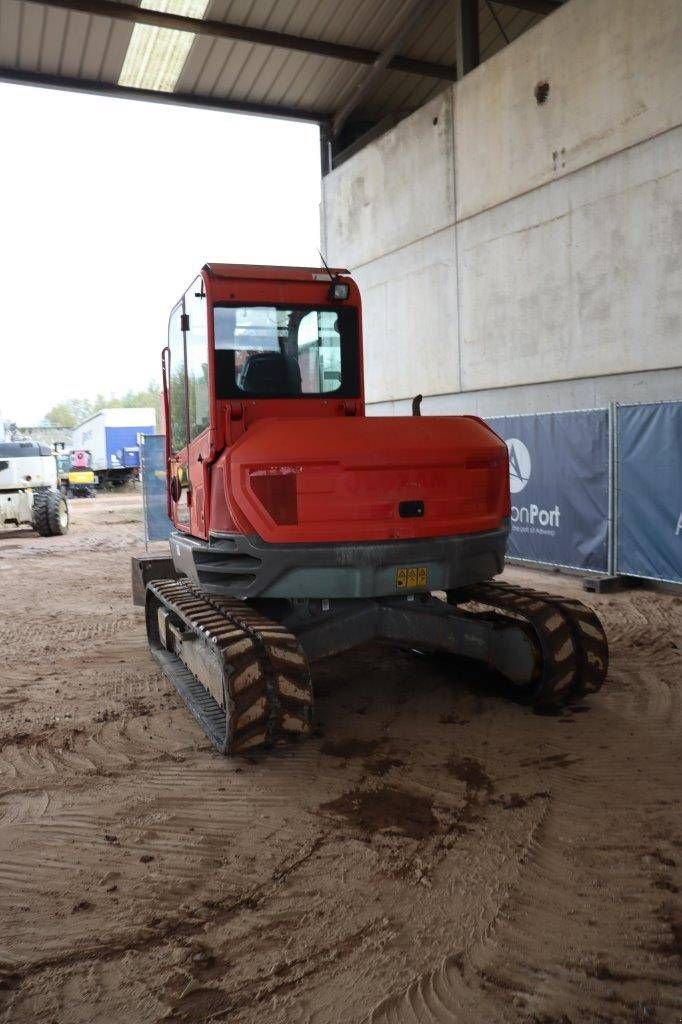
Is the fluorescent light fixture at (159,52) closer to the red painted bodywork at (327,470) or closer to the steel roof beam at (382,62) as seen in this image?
the steel roof beam at (382,62)

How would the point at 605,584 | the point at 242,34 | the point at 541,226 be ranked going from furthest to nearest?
the point at 242,34 < the point at 541,226 < the point at 605,584

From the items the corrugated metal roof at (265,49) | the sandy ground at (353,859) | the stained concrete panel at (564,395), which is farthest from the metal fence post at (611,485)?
the corrugated metal roof at (265,49)

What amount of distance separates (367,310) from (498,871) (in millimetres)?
14416

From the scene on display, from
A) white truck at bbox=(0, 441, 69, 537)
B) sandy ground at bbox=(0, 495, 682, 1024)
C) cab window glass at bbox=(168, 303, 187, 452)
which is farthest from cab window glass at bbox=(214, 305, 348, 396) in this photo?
white truck at bbox=(0, 441, 69, 537)

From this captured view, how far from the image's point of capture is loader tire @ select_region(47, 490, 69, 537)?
18656 mm

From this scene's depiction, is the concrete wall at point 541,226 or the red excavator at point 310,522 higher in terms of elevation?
the concrete wall at point 541,226

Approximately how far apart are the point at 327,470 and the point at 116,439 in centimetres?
3775

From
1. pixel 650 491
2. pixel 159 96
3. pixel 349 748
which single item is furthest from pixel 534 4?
pixel 349 748

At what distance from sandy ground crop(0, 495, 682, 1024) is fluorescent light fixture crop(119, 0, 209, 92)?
12244 mm

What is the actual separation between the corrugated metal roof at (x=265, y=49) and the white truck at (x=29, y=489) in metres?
7.60

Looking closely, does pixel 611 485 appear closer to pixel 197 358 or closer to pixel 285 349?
pixel 285 349

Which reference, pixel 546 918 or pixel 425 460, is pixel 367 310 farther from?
pixel 546 918

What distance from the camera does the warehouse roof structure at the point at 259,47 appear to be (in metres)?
14.0

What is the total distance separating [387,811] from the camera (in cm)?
427
